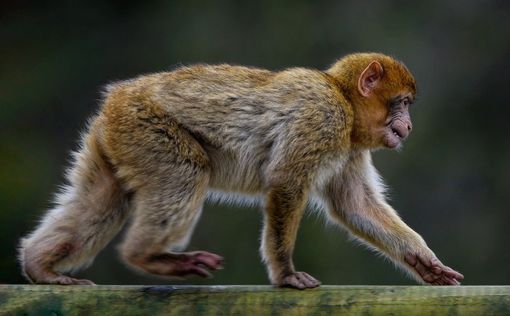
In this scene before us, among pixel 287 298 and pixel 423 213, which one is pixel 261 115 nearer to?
pixel 287 298

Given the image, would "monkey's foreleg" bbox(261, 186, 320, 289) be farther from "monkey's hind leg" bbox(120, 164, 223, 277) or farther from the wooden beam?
the wooden beam

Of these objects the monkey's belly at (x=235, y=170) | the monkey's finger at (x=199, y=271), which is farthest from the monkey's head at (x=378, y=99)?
the monkey's finger at (x=199, y=271)

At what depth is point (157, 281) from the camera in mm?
12891

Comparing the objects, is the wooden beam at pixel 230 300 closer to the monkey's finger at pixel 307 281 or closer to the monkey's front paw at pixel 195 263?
the monkey's finger at pixel 307 281

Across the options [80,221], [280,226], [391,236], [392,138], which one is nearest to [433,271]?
[391,236]

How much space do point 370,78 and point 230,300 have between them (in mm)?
1837

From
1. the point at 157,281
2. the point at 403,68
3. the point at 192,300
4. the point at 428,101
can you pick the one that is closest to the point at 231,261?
the point at 157,281

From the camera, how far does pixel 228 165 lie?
6523mm

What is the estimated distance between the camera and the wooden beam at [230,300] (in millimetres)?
5355

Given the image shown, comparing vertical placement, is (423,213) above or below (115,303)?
below

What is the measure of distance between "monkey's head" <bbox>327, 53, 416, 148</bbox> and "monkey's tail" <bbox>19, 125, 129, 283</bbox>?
1.43 m

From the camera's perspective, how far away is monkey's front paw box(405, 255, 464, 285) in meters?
6.36

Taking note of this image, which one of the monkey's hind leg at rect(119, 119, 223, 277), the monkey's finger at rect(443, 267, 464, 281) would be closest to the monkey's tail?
the monkey's hind leg at rect(119, 119, 223, 277)

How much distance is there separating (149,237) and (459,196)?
8.01 metres
